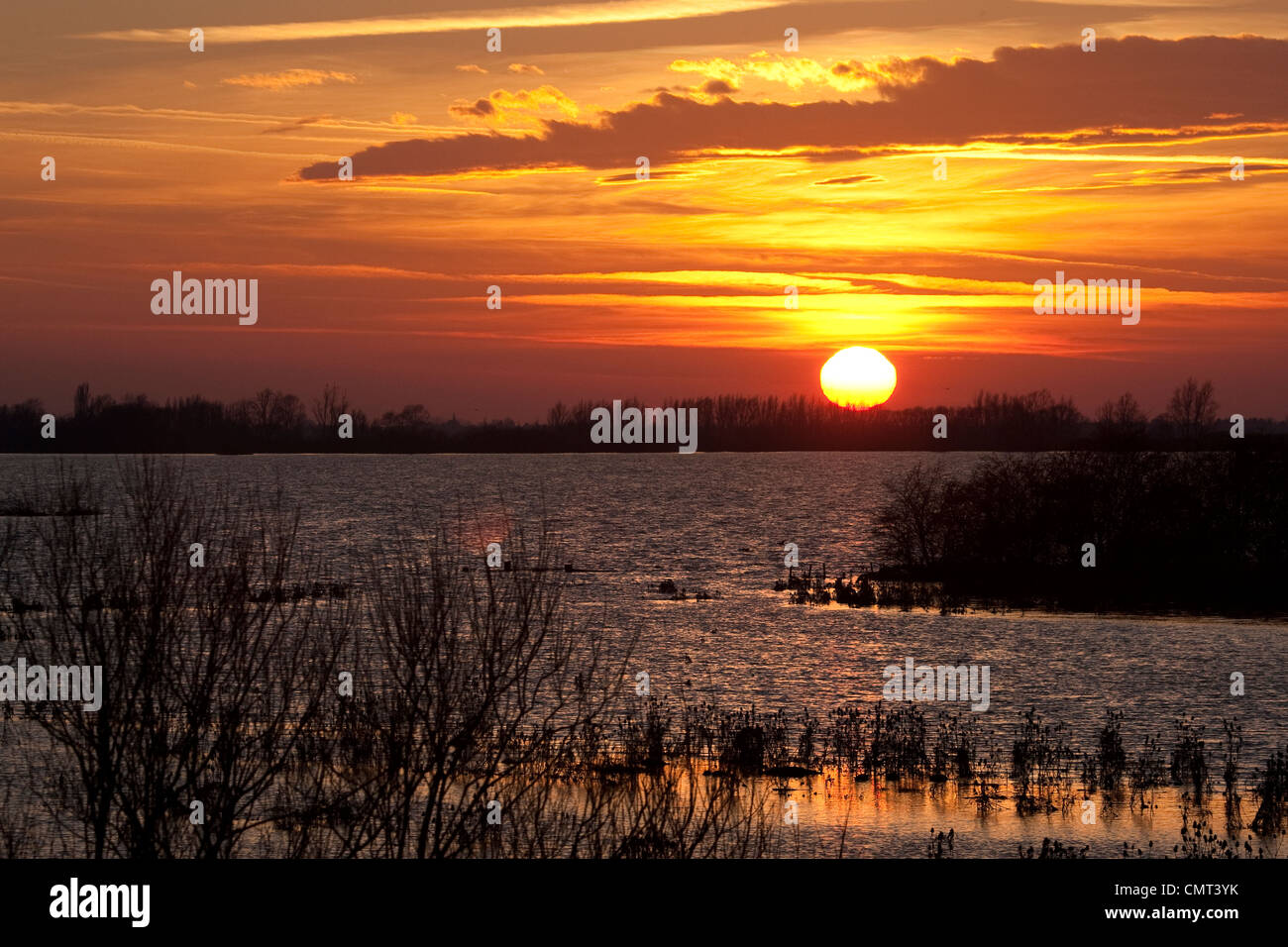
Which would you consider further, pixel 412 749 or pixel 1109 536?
pixel 1109 536

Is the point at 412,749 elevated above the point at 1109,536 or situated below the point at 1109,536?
below

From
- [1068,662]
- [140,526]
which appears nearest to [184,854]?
[140,526]

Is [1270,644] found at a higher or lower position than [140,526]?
lower

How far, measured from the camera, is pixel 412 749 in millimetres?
19422

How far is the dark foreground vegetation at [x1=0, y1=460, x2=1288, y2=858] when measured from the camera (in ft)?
60.2

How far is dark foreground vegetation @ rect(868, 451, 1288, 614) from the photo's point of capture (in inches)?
3049

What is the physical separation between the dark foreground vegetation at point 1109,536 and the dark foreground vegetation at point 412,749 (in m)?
36.3

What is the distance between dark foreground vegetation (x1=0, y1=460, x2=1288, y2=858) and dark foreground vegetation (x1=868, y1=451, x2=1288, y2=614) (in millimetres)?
36292

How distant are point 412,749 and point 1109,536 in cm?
7058

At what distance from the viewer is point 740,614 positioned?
234 feet

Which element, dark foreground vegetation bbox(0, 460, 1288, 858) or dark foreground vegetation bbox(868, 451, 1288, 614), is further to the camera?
dark foreground vegetation bbox(868, 451, 1288, 614)

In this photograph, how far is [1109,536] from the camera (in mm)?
81000
